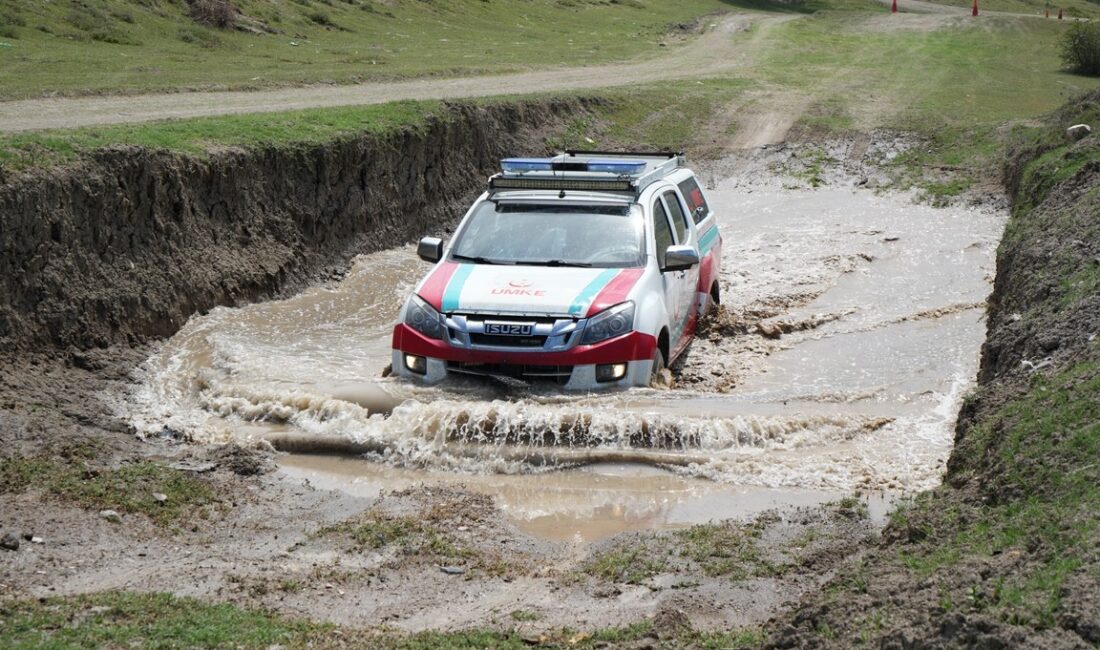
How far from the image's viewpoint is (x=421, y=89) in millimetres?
25156

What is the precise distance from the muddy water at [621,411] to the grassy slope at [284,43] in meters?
9.04

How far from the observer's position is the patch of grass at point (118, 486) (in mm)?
8438

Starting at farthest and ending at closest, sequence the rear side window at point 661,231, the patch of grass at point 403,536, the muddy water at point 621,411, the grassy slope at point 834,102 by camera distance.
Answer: the grassy slope at point 834,102 < the rear side window at point 661,231 < the muddy water at point 621,411 < the patch of grass at point 403,536

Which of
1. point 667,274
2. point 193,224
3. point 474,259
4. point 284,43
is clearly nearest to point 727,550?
point 667,274

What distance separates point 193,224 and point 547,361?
5.80m

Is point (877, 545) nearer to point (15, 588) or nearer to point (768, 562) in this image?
point (768, 562)

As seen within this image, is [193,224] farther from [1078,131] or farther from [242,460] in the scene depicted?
[1078,131]

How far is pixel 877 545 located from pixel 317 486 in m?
4.18

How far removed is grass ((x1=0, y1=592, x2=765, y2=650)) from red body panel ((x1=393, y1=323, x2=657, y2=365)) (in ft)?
14.3

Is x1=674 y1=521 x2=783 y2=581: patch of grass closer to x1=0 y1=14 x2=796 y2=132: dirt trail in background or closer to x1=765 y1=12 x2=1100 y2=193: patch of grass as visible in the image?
x1=0 y1=14 x2=796 y2=132: dirt trail in background

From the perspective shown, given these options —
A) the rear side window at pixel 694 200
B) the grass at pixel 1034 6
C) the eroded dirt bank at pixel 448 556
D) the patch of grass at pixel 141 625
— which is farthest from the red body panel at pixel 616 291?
the grass at pixel 1034 6

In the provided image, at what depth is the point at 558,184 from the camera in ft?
40.9

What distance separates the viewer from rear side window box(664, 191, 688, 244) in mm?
12896

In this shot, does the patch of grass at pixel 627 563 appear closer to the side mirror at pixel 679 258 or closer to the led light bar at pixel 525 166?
the side mirror at pixel 679 258
